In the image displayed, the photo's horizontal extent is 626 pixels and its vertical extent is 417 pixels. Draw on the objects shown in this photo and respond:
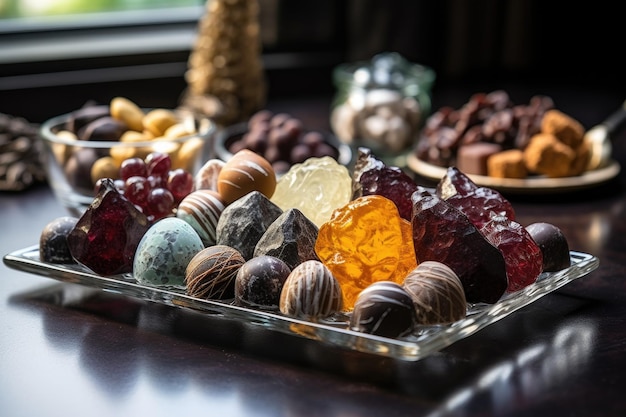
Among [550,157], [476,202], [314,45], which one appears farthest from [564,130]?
[314,45]

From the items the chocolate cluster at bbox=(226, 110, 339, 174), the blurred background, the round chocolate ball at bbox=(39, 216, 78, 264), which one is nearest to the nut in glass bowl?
the chocolate cluster at bbox=(226, 110, 339, 174)

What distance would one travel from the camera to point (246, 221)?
3.18 ft

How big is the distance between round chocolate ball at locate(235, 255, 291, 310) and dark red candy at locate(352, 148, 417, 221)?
16 cm

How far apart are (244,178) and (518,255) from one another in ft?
0.91

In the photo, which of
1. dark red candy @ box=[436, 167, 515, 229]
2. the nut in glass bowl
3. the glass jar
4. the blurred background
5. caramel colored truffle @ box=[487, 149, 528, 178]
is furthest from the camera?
the blurred background

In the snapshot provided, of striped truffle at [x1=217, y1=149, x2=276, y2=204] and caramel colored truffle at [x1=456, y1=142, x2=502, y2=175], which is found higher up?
striped truffle at [x1=217, y1=149, x2=276, y2=204]

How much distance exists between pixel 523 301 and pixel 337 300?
0.56 ft

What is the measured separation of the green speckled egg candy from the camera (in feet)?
3.10

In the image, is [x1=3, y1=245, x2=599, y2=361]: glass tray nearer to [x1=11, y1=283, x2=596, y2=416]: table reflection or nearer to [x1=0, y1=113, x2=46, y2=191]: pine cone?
[x1=11, y1=283, x2=596, y2=416]: table reflection

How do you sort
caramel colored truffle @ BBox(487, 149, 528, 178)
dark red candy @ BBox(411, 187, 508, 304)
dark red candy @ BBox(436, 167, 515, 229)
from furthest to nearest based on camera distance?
caramel colored truffle @ BBox(487, 149, 528, 178) → dark red candy @ BBox(436, 167, 515, 229) → dark red candy @ BBox(411, 187, 508, 304)

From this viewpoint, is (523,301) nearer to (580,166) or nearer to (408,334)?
(408,334)

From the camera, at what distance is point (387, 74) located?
1.75 meters

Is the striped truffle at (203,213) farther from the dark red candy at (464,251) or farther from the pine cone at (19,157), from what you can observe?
the pine cone at (19,157)

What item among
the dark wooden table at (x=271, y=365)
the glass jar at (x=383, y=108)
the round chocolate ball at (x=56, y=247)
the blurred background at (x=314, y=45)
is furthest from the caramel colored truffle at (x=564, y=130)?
the round chocolate ball at (x=56, y=247)
